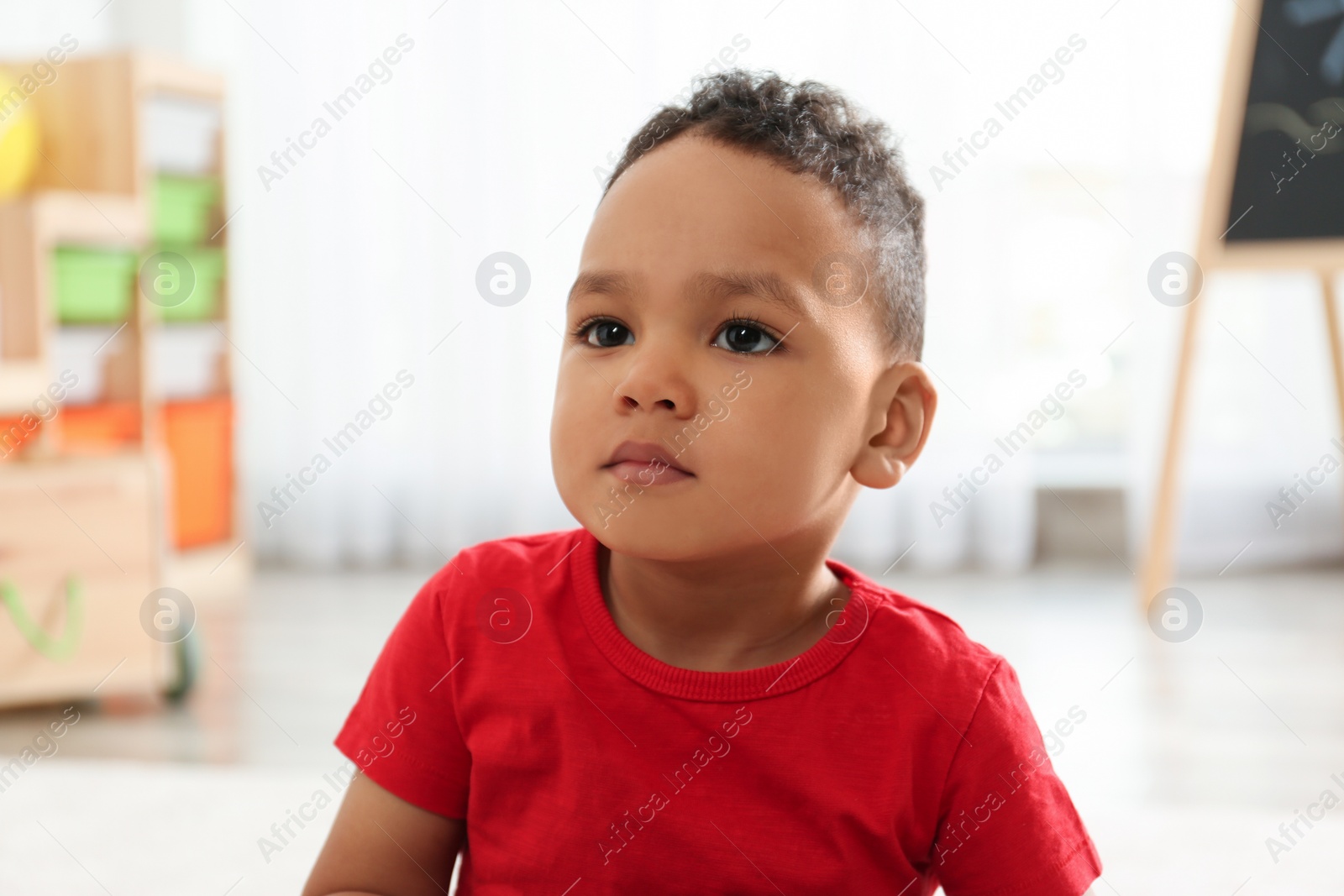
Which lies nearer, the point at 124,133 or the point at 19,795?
the point at 19,795

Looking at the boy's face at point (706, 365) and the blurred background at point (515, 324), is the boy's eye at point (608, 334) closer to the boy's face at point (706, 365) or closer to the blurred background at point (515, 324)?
the boy's face at point (706, 365)

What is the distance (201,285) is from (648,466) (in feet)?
7.68

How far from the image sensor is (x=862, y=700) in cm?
73

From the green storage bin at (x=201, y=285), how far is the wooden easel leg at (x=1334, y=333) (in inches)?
90.0

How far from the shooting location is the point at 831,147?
0.76 m

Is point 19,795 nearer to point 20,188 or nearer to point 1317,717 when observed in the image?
point 20,188

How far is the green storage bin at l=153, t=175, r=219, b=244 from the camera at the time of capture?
104 inches

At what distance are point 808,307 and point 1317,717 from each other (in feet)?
4.74

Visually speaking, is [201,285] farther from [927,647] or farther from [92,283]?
[927,647]

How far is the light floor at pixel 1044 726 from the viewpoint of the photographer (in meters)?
1.21

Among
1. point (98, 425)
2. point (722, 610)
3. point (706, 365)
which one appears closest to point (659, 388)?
point (706, 365)

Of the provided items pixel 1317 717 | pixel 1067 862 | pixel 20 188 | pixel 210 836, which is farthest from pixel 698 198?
pixel 20 188

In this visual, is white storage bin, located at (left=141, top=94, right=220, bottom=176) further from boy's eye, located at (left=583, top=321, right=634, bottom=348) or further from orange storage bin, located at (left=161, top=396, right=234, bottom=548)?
boy's eye, located at (left=583, top=321, right=634, bottom=348)

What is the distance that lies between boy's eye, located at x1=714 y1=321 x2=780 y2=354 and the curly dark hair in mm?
98
